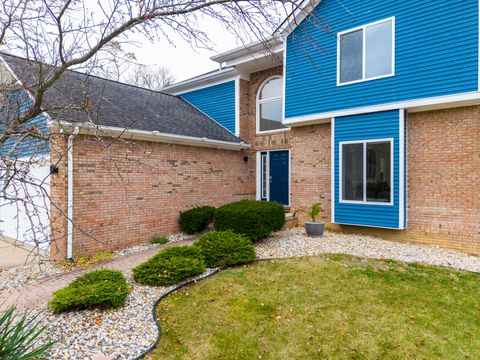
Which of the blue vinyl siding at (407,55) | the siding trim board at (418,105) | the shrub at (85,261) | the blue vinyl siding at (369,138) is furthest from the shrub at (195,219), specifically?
the blue vinyl siding at (407,55)

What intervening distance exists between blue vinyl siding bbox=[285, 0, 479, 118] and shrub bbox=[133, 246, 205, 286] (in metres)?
4.99

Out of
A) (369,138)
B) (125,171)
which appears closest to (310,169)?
(369,138)

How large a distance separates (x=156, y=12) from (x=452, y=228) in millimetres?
8208

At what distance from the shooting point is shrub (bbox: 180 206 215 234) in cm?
967

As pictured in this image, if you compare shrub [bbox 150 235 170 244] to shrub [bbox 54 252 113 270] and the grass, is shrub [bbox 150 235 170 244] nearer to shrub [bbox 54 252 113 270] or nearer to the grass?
shrub [bbox 54 252 113 270]

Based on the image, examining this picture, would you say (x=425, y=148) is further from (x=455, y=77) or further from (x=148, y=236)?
(x=148, y=236)

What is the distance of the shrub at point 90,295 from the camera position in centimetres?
434

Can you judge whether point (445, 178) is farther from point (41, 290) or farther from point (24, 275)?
point (24, 275)

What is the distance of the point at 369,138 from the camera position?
8.66 metres

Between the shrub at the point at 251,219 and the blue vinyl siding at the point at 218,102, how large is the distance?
570cm

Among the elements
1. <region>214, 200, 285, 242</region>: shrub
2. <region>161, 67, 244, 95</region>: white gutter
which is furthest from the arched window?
<region>214, 200, 285, 242</region>: shrub

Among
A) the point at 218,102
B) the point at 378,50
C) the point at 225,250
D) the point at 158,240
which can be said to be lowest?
the point at 158,240

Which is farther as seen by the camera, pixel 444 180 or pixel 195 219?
pixel 195 219

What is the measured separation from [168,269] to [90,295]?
1.42 m
